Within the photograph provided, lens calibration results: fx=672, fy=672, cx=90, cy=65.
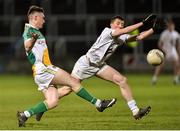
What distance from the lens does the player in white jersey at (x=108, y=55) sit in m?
13.1

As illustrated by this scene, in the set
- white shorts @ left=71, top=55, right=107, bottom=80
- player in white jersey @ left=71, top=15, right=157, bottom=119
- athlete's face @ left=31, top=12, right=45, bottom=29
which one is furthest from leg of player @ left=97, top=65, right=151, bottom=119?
athlete's face @ left=31, top=12, right=45, bottom=29

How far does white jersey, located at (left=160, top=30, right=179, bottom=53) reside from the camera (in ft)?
88.7

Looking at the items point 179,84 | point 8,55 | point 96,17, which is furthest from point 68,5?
point 179,84

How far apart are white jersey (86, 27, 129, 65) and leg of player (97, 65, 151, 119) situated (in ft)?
0.83

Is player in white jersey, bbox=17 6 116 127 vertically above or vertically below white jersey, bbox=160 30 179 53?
above

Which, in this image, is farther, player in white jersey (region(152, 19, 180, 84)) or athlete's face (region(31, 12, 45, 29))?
player in white jersey (region(152, 19, 180, 84))

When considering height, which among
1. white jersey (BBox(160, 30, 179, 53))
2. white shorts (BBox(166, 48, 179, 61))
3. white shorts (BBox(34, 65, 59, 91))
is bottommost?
white shorts (BBox(166, 48, 179, 61))

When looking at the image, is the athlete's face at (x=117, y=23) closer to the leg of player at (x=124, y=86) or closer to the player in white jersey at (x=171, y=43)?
the leg of player at (x=124, y=86)

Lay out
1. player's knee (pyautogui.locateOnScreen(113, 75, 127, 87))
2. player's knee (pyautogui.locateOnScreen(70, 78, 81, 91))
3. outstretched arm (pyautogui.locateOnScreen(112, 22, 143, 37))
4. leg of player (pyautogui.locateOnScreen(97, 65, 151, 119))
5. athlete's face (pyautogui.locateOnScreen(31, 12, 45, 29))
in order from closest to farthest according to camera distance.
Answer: athlete's face (pyautogui.locateOnScreen(31, 12, 45, 29)), player's knee (pyautogui.locateOnScreen(70, 78, 81, 91)), outstretched arm (pyautogui.locateOnScreen(112, 22, 143, 37)), leg of player (pyautogui.locateOnScreen(97, 65, 151, 119)), player's knee (pyautogui.locateOnScreen(113, 75, 127, 87))

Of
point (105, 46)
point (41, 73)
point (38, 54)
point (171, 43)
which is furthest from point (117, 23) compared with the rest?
point (171, 43)

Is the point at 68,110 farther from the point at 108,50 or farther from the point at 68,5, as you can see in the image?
the point at 68,5

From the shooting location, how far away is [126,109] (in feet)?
51.5

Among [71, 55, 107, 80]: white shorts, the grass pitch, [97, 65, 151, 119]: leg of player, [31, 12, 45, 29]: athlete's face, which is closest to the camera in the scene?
the grass pitch

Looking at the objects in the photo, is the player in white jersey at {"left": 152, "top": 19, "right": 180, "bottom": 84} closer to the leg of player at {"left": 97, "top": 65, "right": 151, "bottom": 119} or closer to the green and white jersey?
the leg of player at {"left": 97, "top": 65, "right": 151, "bottom": 119}
